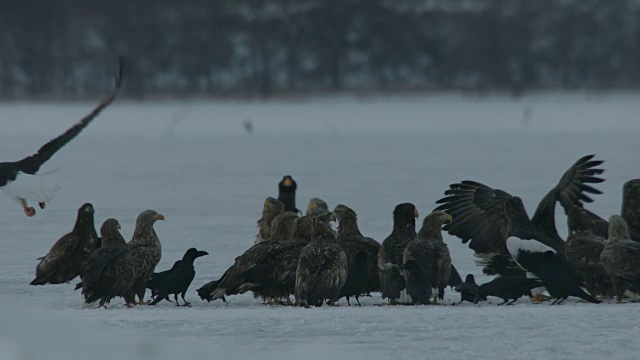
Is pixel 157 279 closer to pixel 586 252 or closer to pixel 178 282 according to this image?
pixel 178 282

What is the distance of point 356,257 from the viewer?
8.21 metres

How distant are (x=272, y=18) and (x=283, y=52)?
642cm

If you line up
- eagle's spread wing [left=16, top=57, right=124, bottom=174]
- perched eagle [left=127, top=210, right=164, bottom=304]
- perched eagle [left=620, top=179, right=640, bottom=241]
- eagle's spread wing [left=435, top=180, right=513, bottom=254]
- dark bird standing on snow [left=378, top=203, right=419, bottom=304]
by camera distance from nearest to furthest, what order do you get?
1. dark bird standing on snow [left=378, top=203, right=419, bottom=304]
2. perched eagle [left=127, top=210, right=164, bottom=304]
3. perched eagle [left=620, top=179, right=640, bottom=241]
4. eagle's spread wing [left=435, top=180, right=513, bottom=254]
5. eagle's spread wing [left=16, top=57, right=124, bottom=174]

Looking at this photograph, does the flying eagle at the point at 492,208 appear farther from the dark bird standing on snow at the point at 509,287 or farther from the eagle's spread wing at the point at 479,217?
the dark bird standing on snow at the point at 509,287

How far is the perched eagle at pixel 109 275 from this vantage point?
7836 mm

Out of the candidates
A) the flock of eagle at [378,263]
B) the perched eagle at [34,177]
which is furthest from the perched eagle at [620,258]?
the perched eagle at [34,177]

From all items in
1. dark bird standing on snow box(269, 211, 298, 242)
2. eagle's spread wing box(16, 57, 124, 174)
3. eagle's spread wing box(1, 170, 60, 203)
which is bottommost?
dark bird standing on snow box(269, 211, 298, 242)

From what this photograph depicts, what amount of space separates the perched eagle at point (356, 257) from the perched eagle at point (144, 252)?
3.52ft

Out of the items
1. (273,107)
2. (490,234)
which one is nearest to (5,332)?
(490,234)

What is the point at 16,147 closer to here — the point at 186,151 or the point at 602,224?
the point at 186,151

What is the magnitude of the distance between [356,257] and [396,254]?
0.23m

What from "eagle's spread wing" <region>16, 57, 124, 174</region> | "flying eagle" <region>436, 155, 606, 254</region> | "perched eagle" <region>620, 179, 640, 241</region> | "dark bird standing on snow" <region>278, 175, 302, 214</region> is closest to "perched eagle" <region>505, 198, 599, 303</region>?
"flying eagle" <region>436, 155, 606, 254</region>

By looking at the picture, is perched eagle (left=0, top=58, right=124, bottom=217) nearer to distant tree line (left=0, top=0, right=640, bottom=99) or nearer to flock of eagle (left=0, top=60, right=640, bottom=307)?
flock of eagle (left=0, top=60, right=640, bottom=307)

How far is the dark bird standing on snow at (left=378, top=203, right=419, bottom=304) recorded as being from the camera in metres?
7.93
